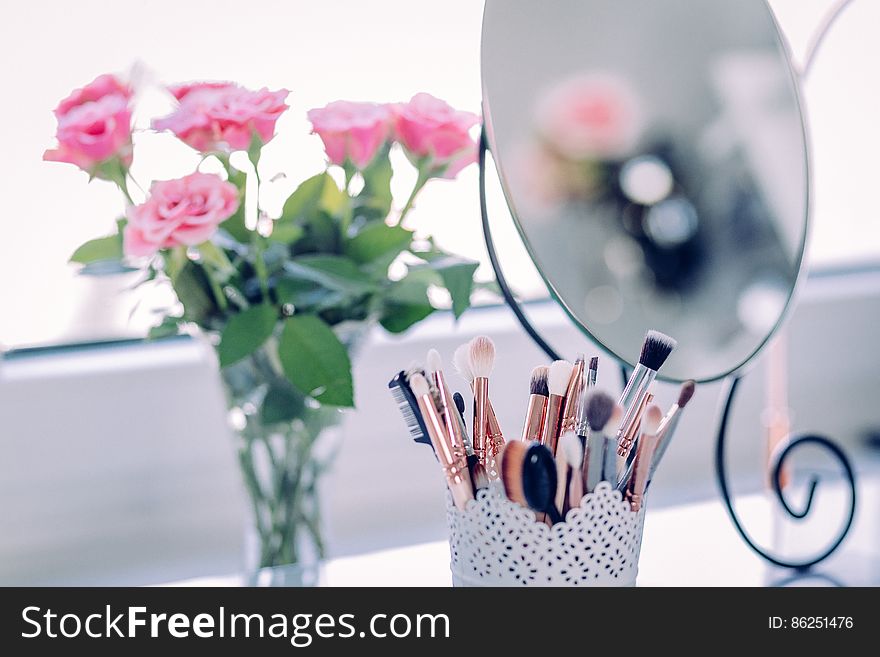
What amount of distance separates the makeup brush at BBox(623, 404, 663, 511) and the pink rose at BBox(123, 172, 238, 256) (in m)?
0.22

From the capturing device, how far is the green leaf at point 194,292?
0.48 meters

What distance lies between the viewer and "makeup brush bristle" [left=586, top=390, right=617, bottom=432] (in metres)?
0.40

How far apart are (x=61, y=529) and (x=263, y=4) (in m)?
0.39

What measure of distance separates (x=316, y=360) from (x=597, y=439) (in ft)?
0.49

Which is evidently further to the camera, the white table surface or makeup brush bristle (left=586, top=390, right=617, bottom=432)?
the white table surface

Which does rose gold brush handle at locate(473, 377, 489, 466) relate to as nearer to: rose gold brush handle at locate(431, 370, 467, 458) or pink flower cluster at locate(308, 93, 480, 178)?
Result: rose gold brush handle at locate(431, 370, 467, 458)

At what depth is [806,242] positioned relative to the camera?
22.3 inches

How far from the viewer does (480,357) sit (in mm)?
438

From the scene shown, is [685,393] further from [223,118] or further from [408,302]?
[223,118]

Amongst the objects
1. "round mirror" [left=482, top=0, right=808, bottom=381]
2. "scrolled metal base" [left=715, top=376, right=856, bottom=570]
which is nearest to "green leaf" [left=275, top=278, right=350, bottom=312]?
"round mirror" [left=482, top=0, right=808, bottom=381]

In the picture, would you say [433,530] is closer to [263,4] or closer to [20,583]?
[20,583]

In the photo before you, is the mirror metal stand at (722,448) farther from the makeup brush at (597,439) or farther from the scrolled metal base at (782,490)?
the makeup brush at (597,439)

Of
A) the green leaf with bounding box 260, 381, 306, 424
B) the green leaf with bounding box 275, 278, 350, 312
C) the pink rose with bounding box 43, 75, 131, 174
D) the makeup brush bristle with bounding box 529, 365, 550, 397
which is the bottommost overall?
the green leaf with bounding box 260, 381, 306, 424

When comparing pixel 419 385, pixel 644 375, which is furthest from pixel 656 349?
pixel 419 385
